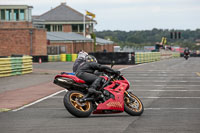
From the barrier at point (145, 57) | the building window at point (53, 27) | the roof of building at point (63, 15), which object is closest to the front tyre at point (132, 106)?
the barrier at point (145, 57)

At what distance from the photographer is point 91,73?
1071 centimetres

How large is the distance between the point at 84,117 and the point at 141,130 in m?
2.18

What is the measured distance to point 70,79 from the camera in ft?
33.9

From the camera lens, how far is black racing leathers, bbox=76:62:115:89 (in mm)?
10531

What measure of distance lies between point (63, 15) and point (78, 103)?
93.7 m

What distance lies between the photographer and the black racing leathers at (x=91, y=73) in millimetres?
10531

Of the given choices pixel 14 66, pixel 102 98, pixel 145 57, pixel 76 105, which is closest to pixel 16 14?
pixel 145 57

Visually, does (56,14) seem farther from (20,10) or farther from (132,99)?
(132,99)

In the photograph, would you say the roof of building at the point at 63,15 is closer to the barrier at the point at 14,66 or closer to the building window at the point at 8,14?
the building window at the point at 8,14

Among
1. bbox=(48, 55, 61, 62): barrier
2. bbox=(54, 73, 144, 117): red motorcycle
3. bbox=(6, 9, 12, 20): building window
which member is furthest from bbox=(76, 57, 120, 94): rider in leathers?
bbox=(6, 9, 12, 20): building window

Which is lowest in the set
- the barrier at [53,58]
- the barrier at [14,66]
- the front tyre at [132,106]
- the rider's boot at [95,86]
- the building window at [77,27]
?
the barrier at [53,58]

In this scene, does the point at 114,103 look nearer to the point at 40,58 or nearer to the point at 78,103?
the point at 78,103

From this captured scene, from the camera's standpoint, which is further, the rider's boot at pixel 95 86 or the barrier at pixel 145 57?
the barrier at pixel 145 57

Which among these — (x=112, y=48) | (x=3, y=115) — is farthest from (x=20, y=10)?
(x=112, y=48)
